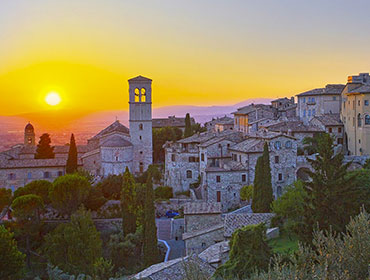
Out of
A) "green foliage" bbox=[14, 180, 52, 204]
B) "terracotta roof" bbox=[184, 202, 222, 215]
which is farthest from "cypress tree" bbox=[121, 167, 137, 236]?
"green foliage" bbox=[14, 180, 52, 204]

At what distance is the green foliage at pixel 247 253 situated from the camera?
48.9ft

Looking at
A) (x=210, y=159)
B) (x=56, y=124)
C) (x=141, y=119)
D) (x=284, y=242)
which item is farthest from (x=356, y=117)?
(x=56, y=124)

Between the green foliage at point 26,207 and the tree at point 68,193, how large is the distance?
2.22 meters

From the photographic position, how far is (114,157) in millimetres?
43406

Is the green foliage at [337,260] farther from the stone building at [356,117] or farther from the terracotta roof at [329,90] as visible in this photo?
the terracotta roof at [329,90]

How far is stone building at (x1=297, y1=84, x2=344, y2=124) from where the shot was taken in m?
50.4

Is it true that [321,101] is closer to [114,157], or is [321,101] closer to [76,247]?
[114,157]

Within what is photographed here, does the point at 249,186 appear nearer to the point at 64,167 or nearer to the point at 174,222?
the point at 174,222

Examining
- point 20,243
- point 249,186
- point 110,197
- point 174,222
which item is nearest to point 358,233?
point 174,222

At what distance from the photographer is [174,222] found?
30797 mm

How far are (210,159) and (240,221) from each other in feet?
45.9

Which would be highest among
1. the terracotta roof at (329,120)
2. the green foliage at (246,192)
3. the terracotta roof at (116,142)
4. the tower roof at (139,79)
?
the tower roof at (139,79)

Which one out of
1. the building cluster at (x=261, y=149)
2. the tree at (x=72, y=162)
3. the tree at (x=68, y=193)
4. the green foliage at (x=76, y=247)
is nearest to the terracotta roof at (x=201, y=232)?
the green foliage at (x=76, y=247)

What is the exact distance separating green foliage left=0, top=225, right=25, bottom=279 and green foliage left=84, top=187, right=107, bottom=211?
1188cm
